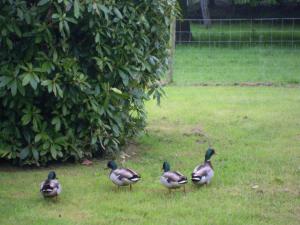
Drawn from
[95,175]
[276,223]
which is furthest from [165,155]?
[276,223]

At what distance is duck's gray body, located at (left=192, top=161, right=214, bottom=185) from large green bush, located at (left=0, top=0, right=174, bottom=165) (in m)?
1.82

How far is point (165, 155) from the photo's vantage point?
1013cm

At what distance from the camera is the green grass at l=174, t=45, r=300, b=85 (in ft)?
64.7

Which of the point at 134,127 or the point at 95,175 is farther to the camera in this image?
the point at 134,127

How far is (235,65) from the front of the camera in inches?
909

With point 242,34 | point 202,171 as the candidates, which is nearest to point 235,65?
point 242,34

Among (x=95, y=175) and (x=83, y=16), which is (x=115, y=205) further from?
(x=83, y=16)

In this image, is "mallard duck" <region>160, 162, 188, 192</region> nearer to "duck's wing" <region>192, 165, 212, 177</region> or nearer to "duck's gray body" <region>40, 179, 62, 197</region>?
"duck's wing" <region>192, 165, 212, 177</region>

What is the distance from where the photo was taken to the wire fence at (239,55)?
20.2 meters

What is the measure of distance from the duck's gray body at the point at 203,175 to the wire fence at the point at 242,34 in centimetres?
1836

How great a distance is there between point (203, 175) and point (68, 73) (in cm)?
229

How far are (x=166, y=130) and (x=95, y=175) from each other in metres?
3.34

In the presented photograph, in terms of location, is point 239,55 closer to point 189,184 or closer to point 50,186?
point 189,184

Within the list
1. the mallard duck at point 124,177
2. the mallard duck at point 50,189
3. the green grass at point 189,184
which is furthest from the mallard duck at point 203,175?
the mallard duck at point 50,189
